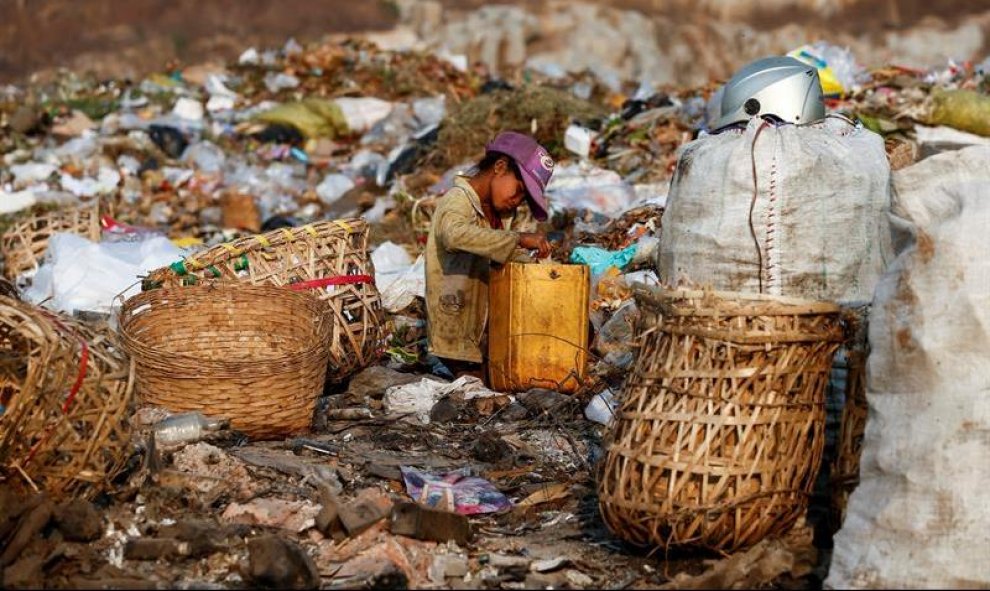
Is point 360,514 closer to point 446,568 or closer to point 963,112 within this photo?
point 446,568

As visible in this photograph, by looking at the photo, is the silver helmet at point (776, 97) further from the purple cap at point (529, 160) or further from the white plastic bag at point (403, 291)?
the white plastic bag at point (403, 291)

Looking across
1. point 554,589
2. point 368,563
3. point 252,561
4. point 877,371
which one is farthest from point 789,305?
point 252,561

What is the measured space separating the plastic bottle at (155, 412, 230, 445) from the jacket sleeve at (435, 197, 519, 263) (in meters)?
1.41

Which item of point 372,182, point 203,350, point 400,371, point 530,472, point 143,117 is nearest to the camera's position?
point 530,472

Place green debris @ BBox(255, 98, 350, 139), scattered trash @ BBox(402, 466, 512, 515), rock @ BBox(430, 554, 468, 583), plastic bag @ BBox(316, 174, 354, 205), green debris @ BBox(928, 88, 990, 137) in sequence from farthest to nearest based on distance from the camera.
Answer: green debris @ BBox(255, 98, 350, 139) → plastic bag @ BBox(316, 174, 354, 205) → green debris @ BBox(928, 88, 990, 137) → scattered trash @ BBox(402, 466, 512, 515) → rock @ BBox(430, 554, 468, 583)

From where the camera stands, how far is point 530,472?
425 cm

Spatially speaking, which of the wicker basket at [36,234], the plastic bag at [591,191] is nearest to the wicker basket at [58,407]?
the plastic bag at [591,191]

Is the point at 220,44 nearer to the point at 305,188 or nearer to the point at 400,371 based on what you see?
the point at 305,188

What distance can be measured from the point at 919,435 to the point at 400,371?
332 cm

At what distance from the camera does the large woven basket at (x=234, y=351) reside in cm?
450

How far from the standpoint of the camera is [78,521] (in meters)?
3.29

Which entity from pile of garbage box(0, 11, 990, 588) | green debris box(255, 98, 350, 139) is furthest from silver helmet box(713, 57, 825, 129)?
green debris box(255, 98, 350, 139)

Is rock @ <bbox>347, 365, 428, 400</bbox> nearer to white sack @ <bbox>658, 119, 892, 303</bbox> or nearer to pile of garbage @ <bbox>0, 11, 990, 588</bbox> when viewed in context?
pile of garbage @ <bbox>0, 11, 990, 588</bbox>

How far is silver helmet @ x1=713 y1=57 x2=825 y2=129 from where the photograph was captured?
4.09m
